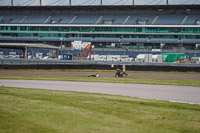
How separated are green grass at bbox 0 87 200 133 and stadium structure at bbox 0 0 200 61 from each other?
6382cm

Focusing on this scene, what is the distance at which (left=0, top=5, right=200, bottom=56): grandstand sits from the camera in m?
79.1

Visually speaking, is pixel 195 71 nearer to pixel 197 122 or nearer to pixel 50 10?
pixel 197 122

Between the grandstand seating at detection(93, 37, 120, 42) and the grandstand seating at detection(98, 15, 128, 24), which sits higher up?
the grandstand seating at detection(98, 15, 128, 24)

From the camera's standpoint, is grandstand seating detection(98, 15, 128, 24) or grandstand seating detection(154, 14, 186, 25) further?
grandstand seating detection(98, 15, 128, 24)

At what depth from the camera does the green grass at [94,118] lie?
855cm

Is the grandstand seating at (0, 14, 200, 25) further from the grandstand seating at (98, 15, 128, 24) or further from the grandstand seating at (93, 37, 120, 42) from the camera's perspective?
the grandstand seating at (93, 37, 120, 42)

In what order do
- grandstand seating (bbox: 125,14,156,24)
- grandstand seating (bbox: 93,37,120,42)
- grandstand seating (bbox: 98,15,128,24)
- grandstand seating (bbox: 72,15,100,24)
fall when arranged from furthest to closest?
grandstand seating (bbox: 72,15,100,24)
grandstand seating (bbox: 98,15,128,24)
grandstand seating (bbox: 125,14,156,24)
grandstand seating (bbox: 93,37,120,42)

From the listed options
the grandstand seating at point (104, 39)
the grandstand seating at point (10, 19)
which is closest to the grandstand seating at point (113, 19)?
the grandstand seating at point (104, 39)

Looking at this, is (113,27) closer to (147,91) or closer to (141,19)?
(141,19)

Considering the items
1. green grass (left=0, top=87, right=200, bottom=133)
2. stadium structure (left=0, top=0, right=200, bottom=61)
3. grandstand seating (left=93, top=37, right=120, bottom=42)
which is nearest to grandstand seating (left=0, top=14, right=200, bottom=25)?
stadium structure (left=0, top=0, right=200, bottom=61)

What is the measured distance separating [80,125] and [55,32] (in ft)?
263

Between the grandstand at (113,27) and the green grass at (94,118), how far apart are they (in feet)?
210

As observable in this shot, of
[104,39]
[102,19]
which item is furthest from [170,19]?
[102,19]

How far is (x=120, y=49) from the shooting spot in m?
77.6
